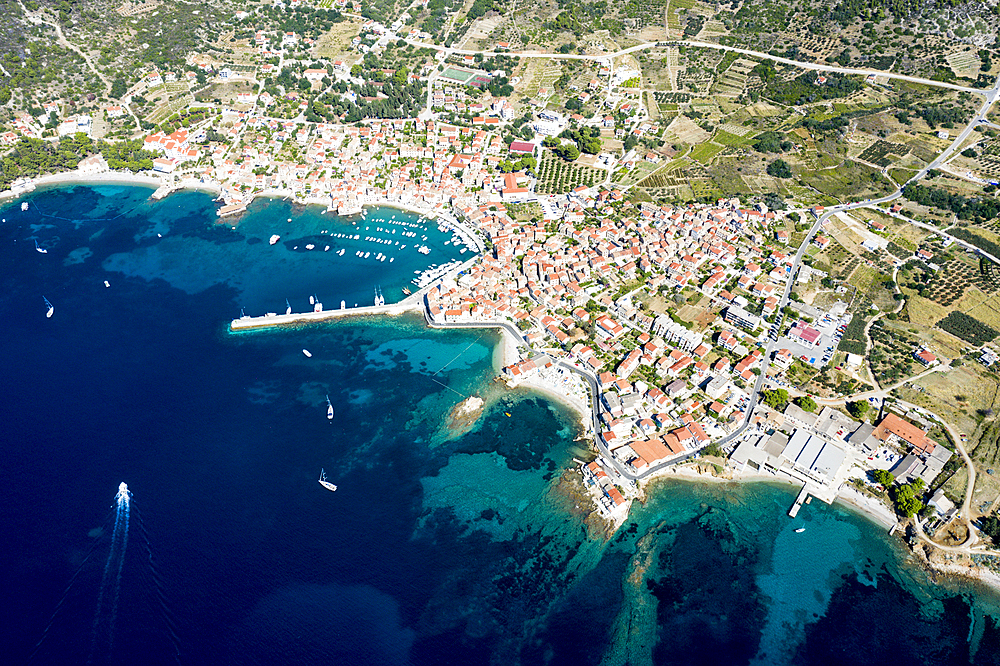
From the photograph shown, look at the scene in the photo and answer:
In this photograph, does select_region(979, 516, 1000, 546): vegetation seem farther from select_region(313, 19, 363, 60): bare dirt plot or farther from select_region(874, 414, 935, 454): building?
Result: select_region(313, 19, 363, 60): bare dirt plot

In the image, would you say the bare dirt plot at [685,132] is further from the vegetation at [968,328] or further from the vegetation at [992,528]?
the vegetation at [992,528]

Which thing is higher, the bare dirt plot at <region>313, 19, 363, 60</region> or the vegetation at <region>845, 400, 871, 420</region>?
the bare dirt plot at <region>313, 19, 363, 60</region>

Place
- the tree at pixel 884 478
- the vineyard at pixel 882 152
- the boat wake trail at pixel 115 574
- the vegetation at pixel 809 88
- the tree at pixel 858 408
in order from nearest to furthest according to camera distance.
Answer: the boat wake trail at pixel 115 574, the tree at pixel 884 478, the tree at pixel 858 408, the vineyard at pixel 882 152, the vegetation at pixel 809 88

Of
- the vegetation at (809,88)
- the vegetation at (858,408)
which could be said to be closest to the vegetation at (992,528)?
the vegetation at (858,408)

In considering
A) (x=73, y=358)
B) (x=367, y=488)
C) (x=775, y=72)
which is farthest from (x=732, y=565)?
(x=775, y=72)

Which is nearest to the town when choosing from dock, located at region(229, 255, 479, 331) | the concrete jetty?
dock, located at region(229, 255, 479, 331)

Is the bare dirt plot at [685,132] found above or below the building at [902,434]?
above

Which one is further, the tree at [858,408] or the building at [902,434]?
the tree at [858,408]
